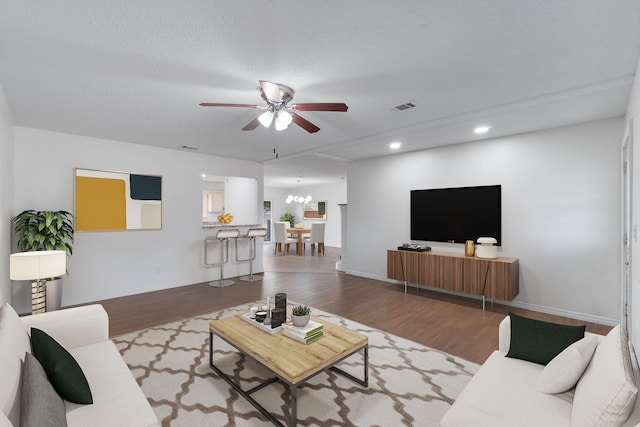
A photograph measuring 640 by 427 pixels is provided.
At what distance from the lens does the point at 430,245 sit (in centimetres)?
518

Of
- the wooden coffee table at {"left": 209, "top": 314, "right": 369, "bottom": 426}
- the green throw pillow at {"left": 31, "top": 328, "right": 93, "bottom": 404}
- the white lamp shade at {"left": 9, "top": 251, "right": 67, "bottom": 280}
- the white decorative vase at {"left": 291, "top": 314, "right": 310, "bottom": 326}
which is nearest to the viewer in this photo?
the green throw pillow at {"left": 31, "top": 328, "right": 93, "bottom": 404}

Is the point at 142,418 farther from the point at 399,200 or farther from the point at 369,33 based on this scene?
the point at 399,200

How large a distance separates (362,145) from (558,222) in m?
2.86

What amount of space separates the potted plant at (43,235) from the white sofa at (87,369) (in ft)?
5.88

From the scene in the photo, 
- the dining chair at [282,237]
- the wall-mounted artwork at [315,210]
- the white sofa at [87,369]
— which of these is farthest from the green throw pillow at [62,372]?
the wall-mounted artwork at [315,210]

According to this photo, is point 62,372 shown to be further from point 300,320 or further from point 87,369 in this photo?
point 300,320

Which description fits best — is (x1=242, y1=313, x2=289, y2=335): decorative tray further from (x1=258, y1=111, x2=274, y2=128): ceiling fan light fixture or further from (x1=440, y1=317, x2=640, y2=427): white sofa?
(x1=258, y1=111, x2=274, y2=128): ceiling fan light fixture

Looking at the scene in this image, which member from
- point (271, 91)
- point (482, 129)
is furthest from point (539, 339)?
point (482, 129)

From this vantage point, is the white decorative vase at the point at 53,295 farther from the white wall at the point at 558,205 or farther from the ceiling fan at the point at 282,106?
the white wall at the point at 558,205

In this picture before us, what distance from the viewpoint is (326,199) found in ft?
37.8

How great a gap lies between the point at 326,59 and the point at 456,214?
359 cm

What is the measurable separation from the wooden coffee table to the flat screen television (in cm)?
322

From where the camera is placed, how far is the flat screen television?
4.48m

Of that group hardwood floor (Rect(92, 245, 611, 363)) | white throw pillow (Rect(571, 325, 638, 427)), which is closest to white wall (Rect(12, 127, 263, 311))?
hardwood floor (Rect(92, 245, 611, 363))
